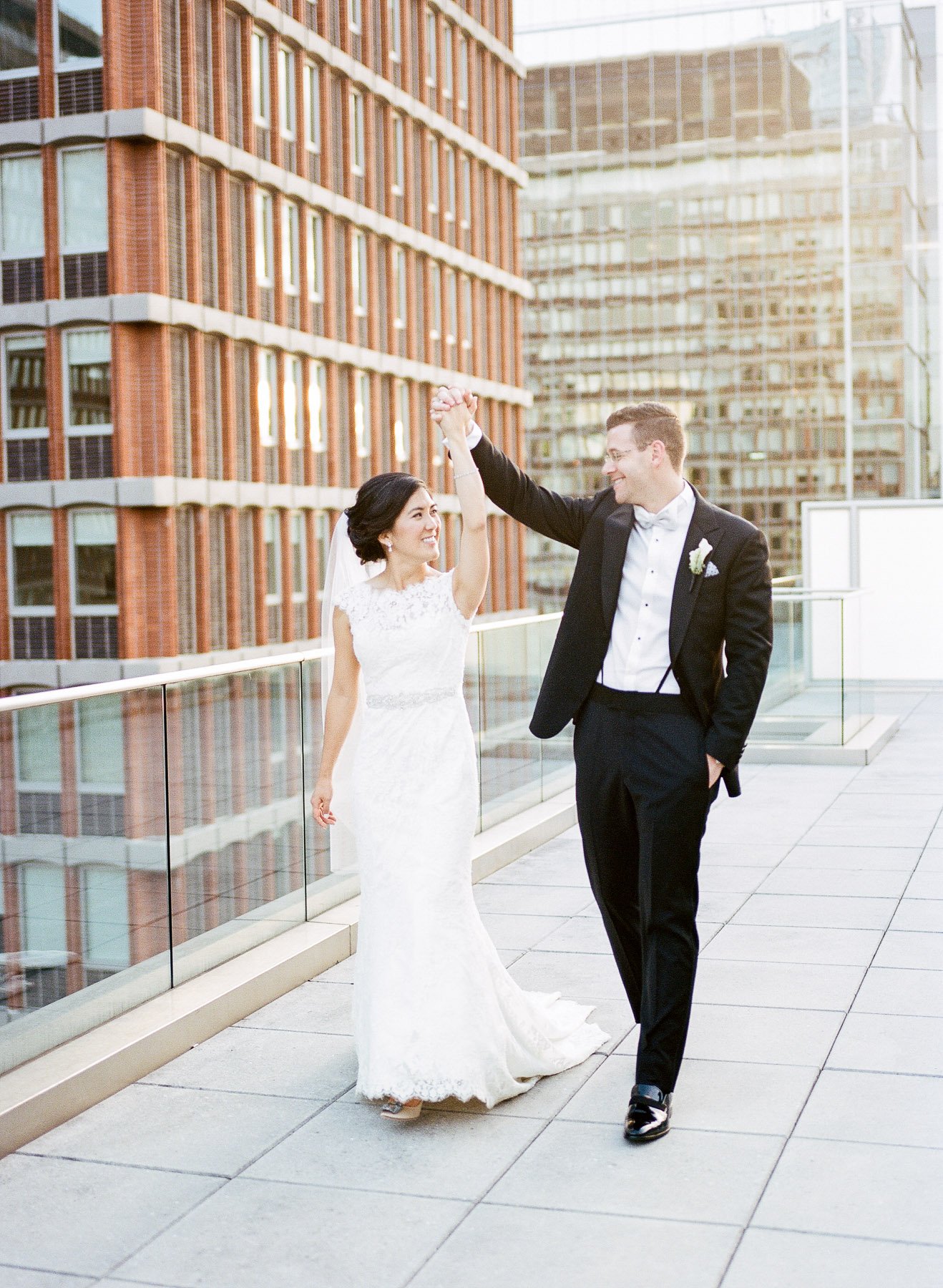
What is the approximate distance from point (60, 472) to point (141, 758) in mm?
29781

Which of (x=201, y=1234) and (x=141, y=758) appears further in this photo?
(x=141, y=758)

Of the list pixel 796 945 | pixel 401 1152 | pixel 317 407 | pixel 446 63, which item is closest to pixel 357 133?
pixel 446 63

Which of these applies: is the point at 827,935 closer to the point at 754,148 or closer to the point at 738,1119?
the point at 738,1119

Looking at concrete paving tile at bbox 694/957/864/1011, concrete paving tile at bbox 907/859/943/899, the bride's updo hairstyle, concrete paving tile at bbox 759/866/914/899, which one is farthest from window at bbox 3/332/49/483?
the bride's updo hairstyle

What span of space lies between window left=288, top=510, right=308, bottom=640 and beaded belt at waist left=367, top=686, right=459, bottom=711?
34.4 metres

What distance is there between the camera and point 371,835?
466 centimetres

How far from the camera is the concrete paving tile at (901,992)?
213 inches

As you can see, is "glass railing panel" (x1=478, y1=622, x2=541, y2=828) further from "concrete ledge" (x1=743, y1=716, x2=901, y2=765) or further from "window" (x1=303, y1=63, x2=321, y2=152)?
"window" (x1=303, y1=63, x2=321, y2=152)

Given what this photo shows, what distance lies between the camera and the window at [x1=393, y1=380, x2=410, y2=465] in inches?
1714

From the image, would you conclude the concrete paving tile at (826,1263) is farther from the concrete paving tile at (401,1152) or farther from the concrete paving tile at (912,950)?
the concrete paving tile at (912,950)

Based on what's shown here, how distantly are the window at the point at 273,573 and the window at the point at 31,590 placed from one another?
17.1ft

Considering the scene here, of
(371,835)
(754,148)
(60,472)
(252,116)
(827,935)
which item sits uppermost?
(754,148)

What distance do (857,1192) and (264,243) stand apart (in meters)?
35.2

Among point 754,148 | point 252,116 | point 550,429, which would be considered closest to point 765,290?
point 754,148
